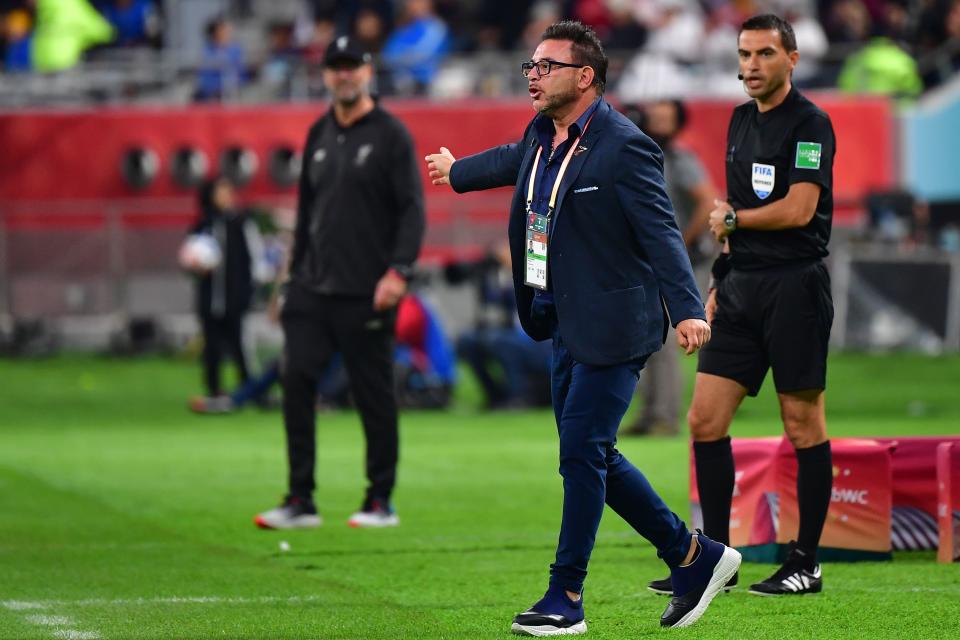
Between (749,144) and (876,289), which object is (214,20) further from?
(749,144)

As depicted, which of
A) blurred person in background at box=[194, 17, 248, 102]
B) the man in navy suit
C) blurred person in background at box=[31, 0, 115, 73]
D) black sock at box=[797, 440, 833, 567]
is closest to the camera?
the man in navy suit

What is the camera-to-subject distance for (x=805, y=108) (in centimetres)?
749

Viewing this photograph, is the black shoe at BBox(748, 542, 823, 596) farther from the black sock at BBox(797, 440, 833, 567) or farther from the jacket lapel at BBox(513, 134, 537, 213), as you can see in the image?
the jacket lapel at BBox(513, 134, 537, 213)

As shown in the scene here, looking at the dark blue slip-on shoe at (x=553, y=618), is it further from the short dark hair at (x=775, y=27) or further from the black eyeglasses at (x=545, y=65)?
the short dark hair at (x=775, y=27)

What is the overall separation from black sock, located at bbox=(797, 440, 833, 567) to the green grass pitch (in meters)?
0.29

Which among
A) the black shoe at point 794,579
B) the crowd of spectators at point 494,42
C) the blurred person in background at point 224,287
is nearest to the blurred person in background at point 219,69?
the crowd of spectators at point 494,42

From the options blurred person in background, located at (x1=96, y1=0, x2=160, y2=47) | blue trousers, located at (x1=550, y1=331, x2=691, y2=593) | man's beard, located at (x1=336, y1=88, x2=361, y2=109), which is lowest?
blue trousers, located at (x1=550, y1=331, x2=691, y2=593)

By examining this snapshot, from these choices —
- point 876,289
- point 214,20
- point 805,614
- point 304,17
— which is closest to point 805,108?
point 805,614

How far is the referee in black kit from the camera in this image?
746cm

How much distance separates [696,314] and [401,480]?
5646 mm

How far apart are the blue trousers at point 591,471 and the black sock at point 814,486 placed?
1079 mm

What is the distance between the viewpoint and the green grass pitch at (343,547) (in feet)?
22.6

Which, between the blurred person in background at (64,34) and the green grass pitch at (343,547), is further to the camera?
the blurred person in background at (64,34)

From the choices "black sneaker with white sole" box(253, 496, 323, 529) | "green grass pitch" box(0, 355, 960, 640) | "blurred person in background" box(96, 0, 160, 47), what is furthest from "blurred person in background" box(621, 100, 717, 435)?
"blurred person in background" box(96, 0, 160, 47)
